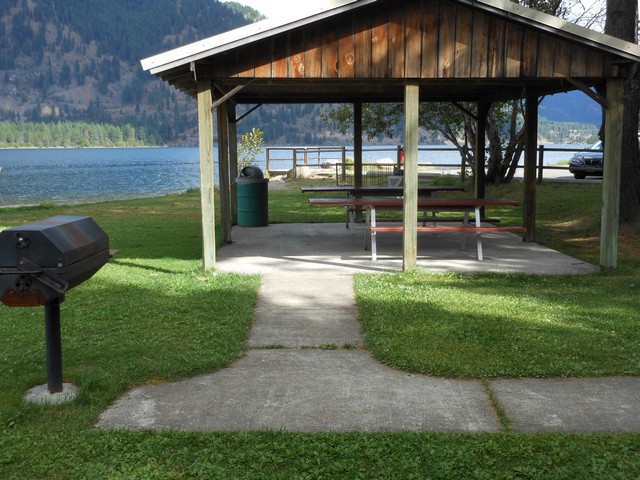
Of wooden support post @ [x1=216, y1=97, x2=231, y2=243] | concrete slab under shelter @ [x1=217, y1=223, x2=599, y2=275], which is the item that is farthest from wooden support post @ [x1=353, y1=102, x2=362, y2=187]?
wooden support post @ [x1=216, y1=97, x2=231, y2=243]

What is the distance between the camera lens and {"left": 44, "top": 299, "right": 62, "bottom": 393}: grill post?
4.89 metres

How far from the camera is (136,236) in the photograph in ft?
44.9

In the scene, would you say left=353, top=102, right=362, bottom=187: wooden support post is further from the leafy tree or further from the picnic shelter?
the leafy tree

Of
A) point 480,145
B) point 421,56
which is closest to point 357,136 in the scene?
point 480,145

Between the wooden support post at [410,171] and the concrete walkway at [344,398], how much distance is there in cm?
302

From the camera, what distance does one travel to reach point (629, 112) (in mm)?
12484

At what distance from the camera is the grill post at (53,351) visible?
4.89 m

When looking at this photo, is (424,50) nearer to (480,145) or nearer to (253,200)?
(480,145)

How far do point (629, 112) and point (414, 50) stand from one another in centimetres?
553

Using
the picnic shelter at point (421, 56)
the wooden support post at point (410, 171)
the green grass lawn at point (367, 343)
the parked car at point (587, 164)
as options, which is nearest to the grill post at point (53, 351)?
the green grass lawn at point (367, 343)

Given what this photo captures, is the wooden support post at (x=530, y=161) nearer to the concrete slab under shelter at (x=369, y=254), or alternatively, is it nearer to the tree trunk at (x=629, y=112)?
the concrete slab under shelter at (x=369, y=254)

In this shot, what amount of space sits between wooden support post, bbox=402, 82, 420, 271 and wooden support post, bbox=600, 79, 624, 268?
97.5 inches

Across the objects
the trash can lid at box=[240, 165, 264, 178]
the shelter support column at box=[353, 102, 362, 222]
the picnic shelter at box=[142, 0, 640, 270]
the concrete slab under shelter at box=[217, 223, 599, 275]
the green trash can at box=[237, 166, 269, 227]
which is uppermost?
the picnic shelter at box=[142, 0, 640, 270]

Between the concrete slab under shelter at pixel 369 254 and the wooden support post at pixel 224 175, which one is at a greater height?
the wooden support post at pixel 224 175
